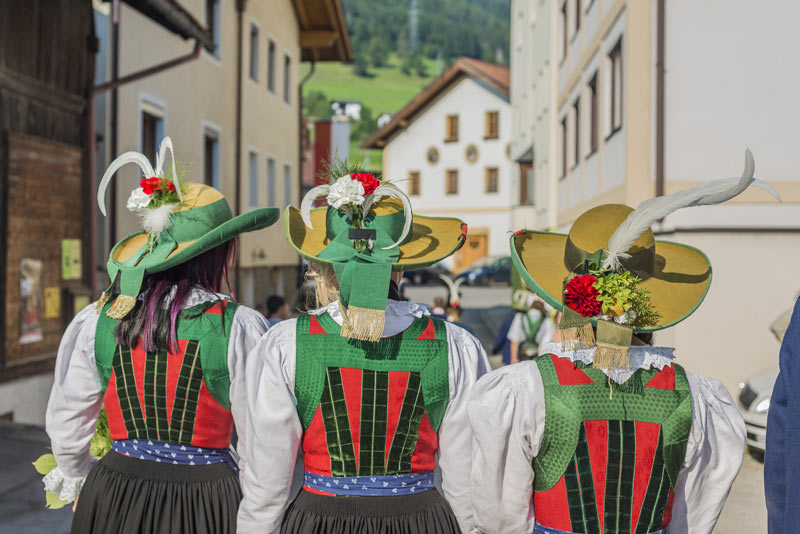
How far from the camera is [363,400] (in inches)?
Result: 109

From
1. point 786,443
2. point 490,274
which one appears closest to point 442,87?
point 490,274

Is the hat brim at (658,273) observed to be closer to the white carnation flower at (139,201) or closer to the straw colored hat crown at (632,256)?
the straw colored hat crown at (632,256)

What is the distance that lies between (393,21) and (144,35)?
557ft

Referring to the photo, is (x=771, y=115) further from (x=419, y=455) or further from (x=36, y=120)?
(x=419, y=455)

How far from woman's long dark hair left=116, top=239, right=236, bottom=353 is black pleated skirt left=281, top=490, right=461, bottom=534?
83 centimetres

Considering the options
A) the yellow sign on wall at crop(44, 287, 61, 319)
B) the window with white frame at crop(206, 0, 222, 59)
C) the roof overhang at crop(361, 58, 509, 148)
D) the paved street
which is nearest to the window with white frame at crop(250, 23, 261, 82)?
the window with white frame at crop(206, 0, 222, 59)

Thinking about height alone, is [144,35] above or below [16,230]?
above

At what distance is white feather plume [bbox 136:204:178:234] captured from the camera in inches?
134

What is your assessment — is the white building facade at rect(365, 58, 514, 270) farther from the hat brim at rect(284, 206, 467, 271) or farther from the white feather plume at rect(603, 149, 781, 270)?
the white feather plume at rect(603, 149, 781, 270)

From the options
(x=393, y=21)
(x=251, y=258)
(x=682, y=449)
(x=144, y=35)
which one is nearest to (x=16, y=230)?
(x=144, y=35)

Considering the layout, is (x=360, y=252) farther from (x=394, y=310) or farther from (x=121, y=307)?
(x=121, y=307)

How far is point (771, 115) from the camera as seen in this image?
10.6 meters

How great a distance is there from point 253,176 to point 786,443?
58.8 ft

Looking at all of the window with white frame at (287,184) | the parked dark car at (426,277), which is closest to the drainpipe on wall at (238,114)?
the window with white frame at (287,184)
